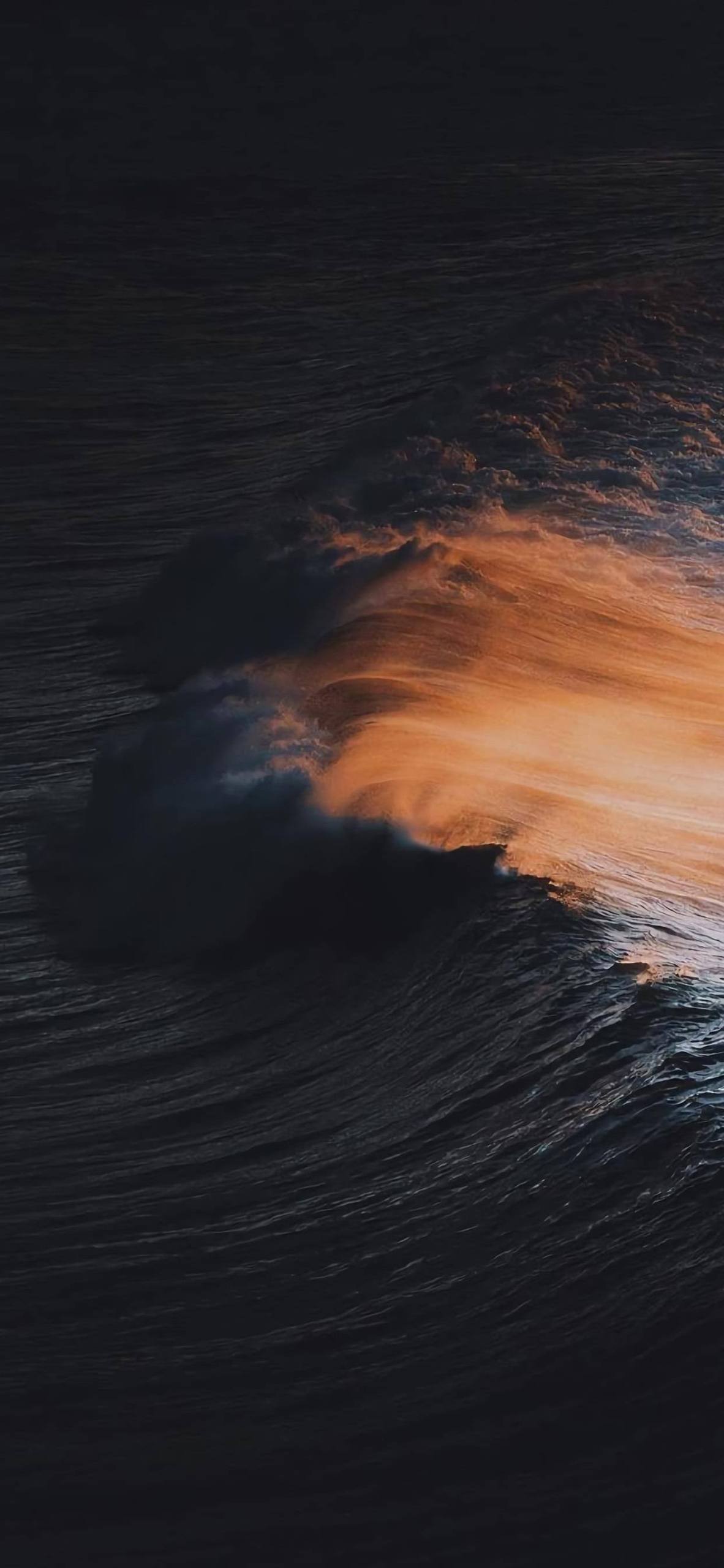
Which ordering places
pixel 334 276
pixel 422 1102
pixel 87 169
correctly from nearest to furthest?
pixel 422 1102 → pixel 334 276 → pixel 87 169

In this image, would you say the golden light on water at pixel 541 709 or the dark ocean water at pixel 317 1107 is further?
the golden light on water at pixel 541 709

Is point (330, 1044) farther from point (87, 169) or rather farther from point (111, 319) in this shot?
point (87, 169)

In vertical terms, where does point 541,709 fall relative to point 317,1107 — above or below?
above

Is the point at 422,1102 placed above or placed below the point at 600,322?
below

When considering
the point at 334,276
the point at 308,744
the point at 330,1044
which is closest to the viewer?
the point at 330,1044

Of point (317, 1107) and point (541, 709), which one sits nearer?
point (317, 1107)

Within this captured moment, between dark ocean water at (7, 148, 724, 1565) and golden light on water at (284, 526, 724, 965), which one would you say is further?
golden light on water at (284, 526, 724, 965)

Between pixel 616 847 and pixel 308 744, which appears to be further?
pixel 308 744

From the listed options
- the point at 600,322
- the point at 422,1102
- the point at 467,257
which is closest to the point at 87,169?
Result: the point at 467,257
